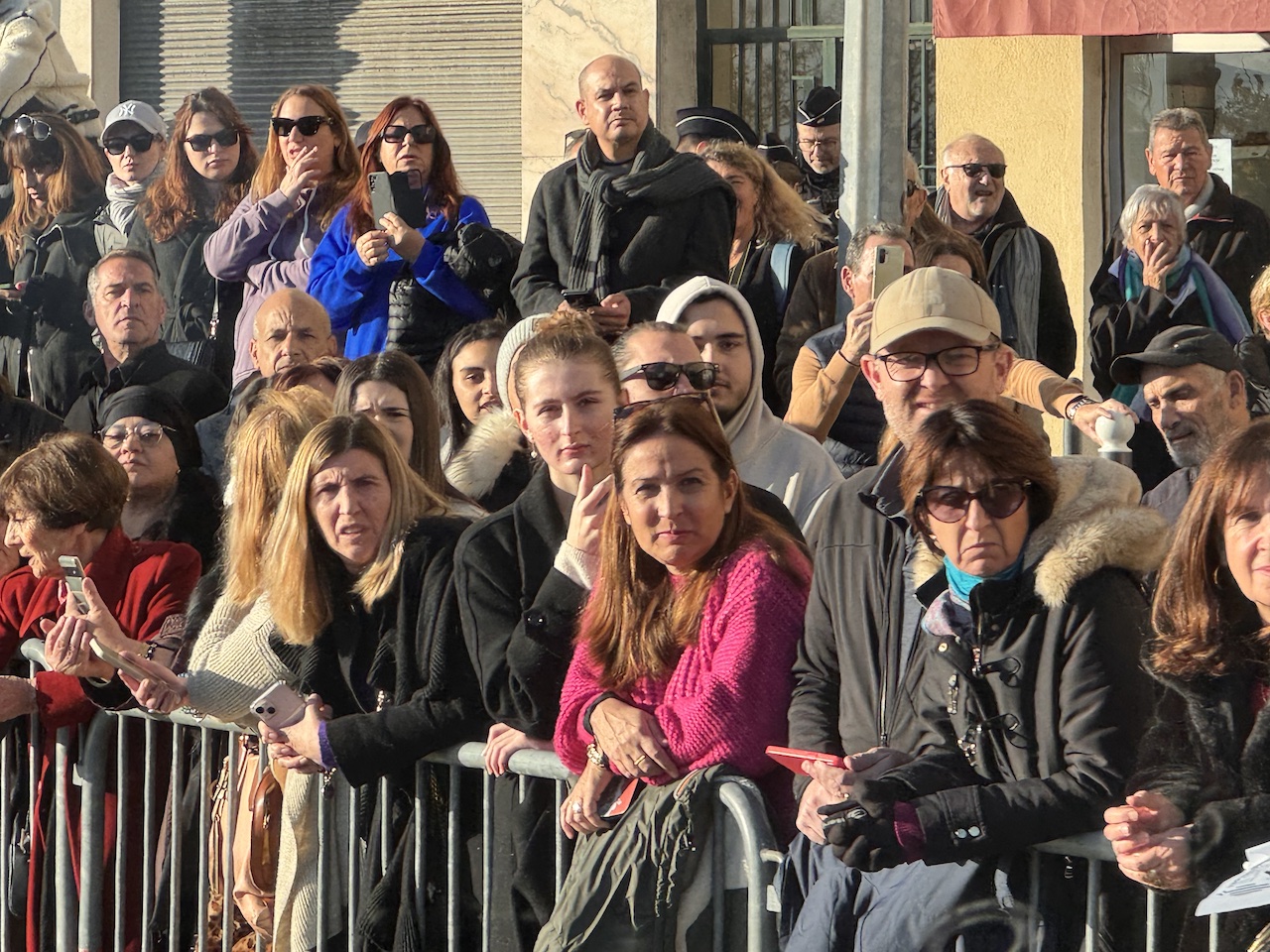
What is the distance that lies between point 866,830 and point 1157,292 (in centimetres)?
424

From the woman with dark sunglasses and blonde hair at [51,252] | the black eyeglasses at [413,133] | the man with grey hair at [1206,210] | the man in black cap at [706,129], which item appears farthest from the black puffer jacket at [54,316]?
the man with grey hair at [1206,210]

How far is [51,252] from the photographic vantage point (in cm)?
872

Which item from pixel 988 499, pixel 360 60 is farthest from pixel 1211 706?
pixel 360 60

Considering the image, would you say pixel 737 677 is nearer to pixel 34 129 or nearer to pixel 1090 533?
pixel 1090 533

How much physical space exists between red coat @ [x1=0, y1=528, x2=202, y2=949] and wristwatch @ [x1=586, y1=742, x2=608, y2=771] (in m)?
1.66

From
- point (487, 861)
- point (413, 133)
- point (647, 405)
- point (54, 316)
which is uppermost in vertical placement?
point (413, 133)

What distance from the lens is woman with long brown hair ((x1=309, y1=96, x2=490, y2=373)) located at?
7141mm

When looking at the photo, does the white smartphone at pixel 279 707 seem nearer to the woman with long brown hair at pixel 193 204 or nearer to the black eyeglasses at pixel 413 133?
the black eyeglasses at pixel 413 133

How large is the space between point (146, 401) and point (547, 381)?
2018 millimetres

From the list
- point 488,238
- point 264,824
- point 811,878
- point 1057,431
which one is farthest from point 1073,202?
point 811,878

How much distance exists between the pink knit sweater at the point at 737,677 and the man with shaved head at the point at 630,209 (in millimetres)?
2607

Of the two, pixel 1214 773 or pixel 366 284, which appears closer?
pixel 1214 773

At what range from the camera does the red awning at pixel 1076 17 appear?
964cm

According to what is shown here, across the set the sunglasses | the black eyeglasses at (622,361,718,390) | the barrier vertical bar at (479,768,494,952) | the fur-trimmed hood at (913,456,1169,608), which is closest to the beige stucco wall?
the black eyeglasses at (622,361,718,390)
